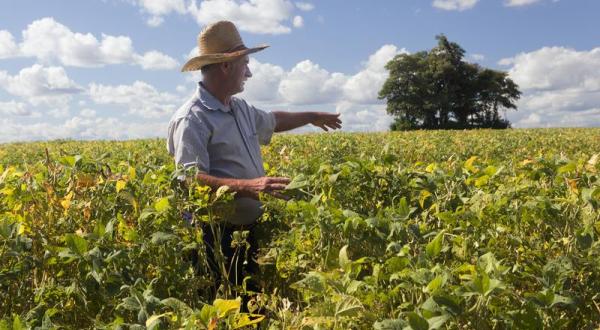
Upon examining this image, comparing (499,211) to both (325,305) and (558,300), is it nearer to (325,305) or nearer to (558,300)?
(558,300)

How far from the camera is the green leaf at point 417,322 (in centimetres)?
161

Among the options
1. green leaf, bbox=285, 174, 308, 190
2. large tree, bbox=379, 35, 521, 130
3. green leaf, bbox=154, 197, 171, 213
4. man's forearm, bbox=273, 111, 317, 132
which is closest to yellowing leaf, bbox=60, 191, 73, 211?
green leaf, bbox=154, 197, 171, 213

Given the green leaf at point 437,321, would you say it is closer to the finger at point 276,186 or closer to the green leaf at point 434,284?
the green leaf at point 434,284

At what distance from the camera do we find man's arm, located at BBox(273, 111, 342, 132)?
4.52m

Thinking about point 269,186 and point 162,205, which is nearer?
point 162,205

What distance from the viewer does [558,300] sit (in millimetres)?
1839

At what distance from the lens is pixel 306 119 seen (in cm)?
456

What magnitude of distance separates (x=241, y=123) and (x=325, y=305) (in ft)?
6.99

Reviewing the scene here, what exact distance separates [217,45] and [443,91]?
58.6m

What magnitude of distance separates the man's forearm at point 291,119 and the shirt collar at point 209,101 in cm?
78

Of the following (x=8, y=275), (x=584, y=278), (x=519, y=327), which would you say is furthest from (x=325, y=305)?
(x=8, y=275)

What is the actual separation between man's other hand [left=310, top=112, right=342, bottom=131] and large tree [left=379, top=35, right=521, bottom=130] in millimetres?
55083

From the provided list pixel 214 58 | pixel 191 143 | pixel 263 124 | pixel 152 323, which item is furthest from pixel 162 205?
pixel 263 124

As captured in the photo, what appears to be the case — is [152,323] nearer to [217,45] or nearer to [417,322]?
[417,322]
